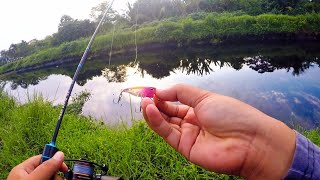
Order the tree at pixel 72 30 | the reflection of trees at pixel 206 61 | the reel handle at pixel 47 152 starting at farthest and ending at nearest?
the tree at pixel 72 30 < the reflection of trees at pixel 206 61 < the reel handle at pixel 47 152

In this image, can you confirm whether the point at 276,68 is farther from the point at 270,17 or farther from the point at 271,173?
the point at 271,173

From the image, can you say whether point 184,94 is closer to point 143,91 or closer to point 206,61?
point 143,91

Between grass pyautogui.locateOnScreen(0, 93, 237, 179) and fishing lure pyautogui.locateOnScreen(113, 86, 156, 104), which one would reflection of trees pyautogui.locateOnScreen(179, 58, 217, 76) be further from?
fishing lure pyautogui.locateOnScreen(113, 86, 156, 104)

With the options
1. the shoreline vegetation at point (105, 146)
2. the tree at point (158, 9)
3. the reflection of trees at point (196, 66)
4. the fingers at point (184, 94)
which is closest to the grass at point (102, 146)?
the shoreline vegetation at point (105, 146)

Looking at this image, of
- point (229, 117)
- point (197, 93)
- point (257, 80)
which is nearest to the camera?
point (229, 117)

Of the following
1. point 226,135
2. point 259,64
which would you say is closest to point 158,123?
point 226,135

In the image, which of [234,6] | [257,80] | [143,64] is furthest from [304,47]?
[234,6]

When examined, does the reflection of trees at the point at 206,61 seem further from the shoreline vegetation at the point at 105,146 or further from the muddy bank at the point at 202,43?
the shoreline vegetation at the point at 105,146
